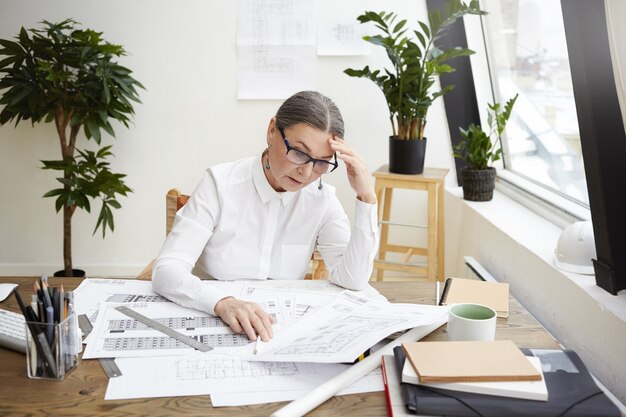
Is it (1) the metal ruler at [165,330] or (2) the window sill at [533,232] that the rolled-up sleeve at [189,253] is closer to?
(1) the metal ruler at [165,330]

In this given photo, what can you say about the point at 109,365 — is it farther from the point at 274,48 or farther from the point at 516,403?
the point at 274,48

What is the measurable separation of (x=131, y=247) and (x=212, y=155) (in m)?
0.81

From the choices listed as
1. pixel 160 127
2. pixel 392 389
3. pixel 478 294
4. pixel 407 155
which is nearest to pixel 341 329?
pixel 392 389

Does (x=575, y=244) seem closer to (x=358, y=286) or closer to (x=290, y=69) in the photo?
(x=358, y=286)

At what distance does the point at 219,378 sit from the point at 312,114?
32.7 inches

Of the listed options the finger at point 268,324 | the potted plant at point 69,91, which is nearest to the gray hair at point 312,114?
the finger at point 268,324

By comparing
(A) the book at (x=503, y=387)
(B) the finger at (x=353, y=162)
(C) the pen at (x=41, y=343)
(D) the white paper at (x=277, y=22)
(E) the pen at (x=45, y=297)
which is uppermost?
(D) the white paper at (x=277, y=22)

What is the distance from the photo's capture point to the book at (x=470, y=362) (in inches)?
43.9

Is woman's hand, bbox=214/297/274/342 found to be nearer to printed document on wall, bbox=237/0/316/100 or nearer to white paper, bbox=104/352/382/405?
white paper, bbox=104/352/382/405

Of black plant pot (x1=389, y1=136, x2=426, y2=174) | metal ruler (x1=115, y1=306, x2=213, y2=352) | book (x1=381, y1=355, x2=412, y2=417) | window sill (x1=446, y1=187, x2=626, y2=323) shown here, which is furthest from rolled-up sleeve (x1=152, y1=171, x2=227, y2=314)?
black plant pot (x1=389, y1=136, x2=426, y2=174)

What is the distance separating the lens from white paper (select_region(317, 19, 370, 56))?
4043 mm

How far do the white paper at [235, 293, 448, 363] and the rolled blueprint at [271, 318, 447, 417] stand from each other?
0.02m

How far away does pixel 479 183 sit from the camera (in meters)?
3.38

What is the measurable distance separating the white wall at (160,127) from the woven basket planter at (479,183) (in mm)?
807
